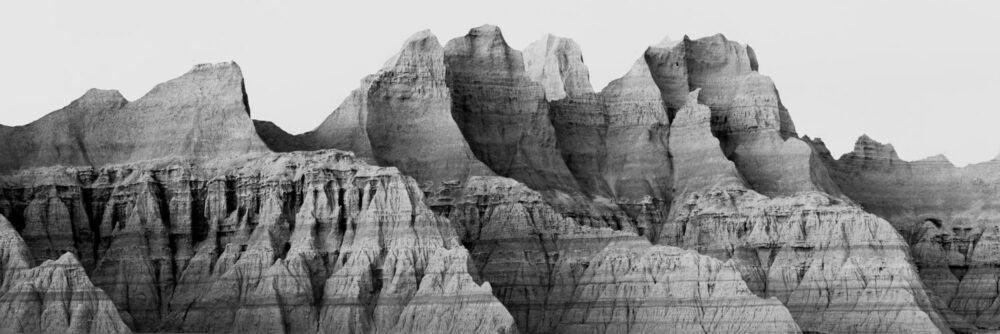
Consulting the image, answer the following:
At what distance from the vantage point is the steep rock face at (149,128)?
142m

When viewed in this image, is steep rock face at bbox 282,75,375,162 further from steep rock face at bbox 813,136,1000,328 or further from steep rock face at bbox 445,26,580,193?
steep rock face at bbox 813,136,1000,328

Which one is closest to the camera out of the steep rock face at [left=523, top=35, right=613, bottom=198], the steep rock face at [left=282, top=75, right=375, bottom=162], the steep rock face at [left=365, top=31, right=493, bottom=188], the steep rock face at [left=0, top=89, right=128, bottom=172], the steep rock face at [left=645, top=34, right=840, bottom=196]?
the steep rock face at [left=0, top=89, right=128, bottom=172]

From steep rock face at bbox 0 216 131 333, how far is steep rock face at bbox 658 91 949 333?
104 feet

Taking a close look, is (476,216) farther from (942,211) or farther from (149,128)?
(942,211)

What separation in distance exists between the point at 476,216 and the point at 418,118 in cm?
764

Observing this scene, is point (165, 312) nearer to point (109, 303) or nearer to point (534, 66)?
point (109, 303)

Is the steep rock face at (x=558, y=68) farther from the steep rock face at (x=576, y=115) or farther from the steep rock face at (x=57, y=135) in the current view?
the steep rock face at (x=57, y=135)

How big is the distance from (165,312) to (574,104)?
33.0 m

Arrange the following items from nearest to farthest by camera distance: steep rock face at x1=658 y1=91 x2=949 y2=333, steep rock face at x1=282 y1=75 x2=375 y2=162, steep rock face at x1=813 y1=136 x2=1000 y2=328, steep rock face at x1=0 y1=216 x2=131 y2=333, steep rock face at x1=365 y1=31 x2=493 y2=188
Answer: steep rock face at x1=0 y1=216 x2=131 y2=333
steep rock face at x1=658 y1=91 x2=949 y2=333
steep rock face at x1=282 y1=75 x2=375 y2=162
steep rock face at x1=365 y1=31 x2=493 y2=188
steep rock face at x1=813 y1=136 x2=1000 y2=328

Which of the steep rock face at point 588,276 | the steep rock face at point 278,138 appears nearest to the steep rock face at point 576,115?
the steep rock face at point 588,276

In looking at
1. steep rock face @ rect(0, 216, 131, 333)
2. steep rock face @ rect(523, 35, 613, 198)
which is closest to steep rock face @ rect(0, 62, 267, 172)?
steep rock face @ rect(0, 216, 131, 333)

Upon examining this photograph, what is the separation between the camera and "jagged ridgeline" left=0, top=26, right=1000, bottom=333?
434 ft

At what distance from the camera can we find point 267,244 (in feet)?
441

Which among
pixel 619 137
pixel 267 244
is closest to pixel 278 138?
pixel 267 244
